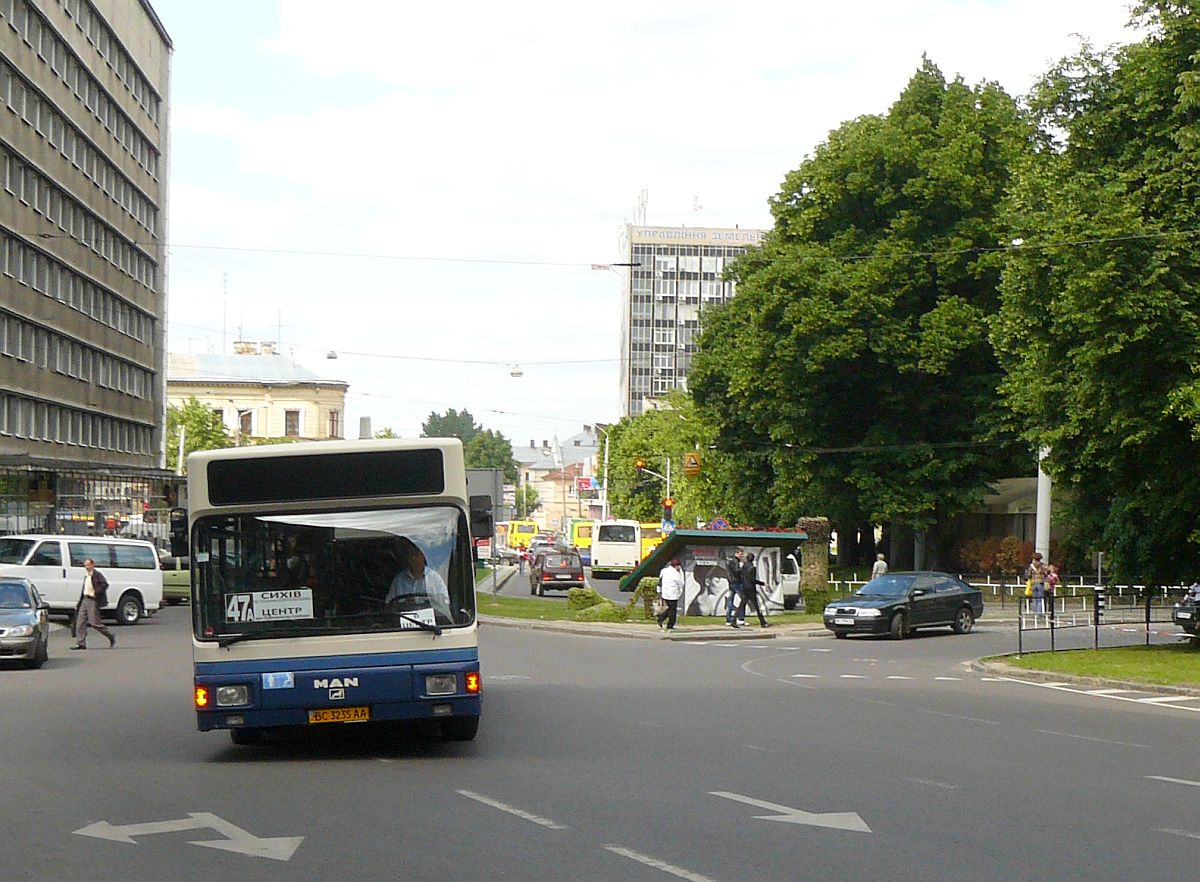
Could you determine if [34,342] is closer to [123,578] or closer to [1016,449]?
[123,578]

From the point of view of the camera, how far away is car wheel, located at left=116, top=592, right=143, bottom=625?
134 ft

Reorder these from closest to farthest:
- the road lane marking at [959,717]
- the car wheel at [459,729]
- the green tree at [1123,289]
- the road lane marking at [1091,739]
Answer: the car wheel at [459,729] < the road lane marking at [1091,739] < the road lane marking at [959,717] < the green tree at [1123,289]

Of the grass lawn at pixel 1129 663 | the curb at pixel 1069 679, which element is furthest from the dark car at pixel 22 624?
the grass lawn at pixel 1129 663

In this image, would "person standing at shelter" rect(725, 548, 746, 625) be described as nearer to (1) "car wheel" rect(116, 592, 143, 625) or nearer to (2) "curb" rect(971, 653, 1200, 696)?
(2) "curb" rect(971, 653, 1200, 696)

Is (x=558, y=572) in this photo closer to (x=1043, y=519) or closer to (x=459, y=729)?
(x=1043, y=519)

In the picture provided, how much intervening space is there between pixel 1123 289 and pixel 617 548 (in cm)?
6020

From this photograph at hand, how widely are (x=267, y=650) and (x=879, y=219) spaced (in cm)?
4419

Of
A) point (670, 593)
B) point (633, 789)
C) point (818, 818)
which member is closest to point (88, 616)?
point (670, 593)

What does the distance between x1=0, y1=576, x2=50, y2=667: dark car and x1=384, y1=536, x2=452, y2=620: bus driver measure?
14541 mm

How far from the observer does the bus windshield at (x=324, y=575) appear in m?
13.4

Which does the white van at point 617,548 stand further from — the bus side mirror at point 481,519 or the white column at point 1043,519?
the bus side mirror at point 481,519

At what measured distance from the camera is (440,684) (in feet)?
44.1

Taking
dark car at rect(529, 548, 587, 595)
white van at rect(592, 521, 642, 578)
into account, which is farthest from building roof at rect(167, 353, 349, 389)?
dark car at rect(529, 548, 587, 595)

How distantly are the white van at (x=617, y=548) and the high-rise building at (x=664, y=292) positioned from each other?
3760 inches
